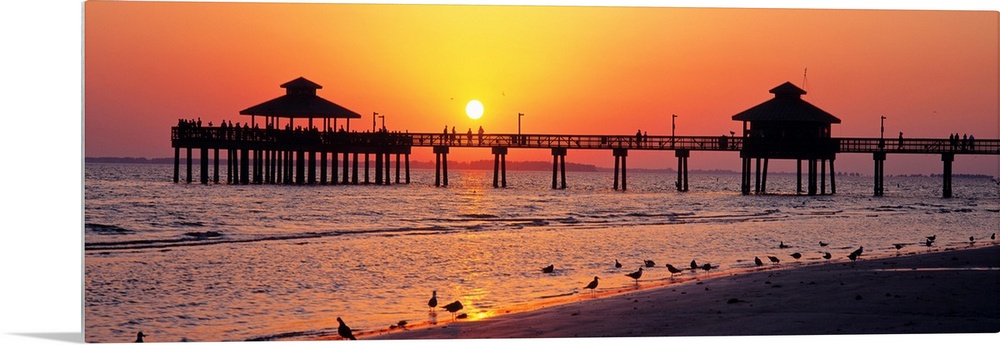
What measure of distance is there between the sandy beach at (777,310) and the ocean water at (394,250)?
1.08 metres

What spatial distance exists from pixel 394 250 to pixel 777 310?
39.4ft

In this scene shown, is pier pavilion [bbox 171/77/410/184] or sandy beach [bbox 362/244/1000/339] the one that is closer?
sandy beach [bbox 362/244/1000/339]

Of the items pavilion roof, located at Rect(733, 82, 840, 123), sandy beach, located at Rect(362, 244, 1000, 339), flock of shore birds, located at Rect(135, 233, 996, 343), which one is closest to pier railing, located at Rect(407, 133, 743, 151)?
pavilion roof, located at Rect(733, 82, 840, 123)

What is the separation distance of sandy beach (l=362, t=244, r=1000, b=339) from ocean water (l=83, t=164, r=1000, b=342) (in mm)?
1079

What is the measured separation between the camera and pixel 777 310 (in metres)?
14.9

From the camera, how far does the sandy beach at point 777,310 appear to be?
1409cm

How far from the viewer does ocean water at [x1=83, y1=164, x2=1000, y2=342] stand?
1639 cm

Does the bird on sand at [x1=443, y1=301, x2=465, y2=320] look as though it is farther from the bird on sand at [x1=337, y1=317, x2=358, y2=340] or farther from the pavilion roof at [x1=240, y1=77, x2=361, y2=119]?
the pavilion roof at [x1=240, y1=77, x2=361, y2=119]

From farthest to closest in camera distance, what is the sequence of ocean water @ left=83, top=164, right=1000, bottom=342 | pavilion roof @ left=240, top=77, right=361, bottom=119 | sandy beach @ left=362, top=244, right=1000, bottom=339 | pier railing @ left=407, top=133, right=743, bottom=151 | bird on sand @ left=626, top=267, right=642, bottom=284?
pier railing @ left=407, top=133, right=743, bottom=151
pavilion roof @ left=240, top=77, right=361, bottom=119
bird on sand @ left=626, top=267, right=642, bottom=284
ocean water @ left=83, top=164, right=1000, bottom=342
sandy beach @ left=362, top=244, right=1000, bottom=339

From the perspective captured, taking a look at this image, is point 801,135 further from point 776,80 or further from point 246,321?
point 246,321

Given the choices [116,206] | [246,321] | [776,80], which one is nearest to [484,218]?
[116,206]

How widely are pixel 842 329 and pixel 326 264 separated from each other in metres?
10.9

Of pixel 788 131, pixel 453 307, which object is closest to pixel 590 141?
pixel 788 131

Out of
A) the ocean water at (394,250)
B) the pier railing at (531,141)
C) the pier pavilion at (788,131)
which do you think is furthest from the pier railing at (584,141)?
the ocean water at (394,250)
